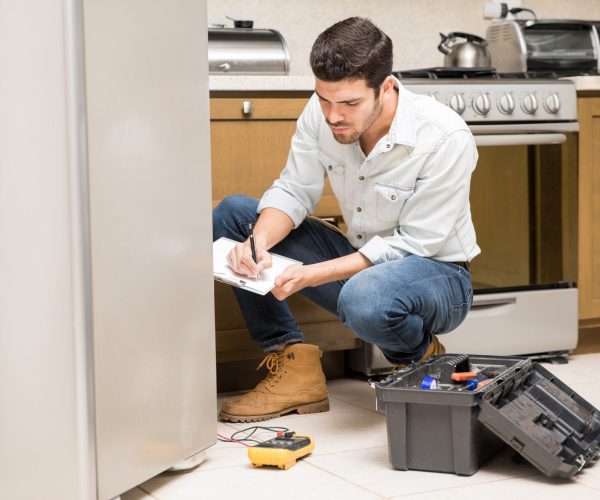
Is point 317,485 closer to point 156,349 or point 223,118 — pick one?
point 156,349

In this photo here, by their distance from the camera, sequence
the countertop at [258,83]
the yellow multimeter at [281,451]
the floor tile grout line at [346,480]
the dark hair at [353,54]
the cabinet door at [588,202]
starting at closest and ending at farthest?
the floor tile grout line at [346,480]
the yellow multimeter at [281,451]
the dark hair at [353,54]
the countertop at [258,83]
the cabinet door at [588,202]

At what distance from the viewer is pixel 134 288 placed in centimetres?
163

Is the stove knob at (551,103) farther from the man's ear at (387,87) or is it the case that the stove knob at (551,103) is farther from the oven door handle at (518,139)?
the man's ear at (387,87)

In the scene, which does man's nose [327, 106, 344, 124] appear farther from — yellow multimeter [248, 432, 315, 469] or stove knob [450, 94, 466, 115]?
stove knob [450, 94, 466, 115]

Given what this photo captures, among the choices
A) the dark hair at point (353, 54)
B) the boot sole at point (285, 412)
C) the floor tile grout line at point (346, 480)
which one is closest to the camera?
the floor tile grout line at point (346, 480)

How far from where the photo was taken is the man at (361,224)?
211 centimetres

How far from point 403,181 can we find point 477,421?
606mm

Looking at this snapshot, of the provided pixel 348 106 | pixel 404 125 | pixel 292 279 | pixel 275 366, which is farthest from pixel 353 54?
pixel 275 366

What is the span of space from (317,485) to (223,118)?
109 centimetres

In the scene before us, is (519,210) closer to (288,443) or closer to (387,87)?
(387,87)

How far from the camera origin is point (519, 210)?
2.97m

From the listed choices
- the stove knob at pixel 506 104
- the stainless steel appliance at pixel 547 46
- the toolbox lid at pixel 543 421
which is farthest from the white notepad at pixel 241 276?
the stainless steel appliance at pixel 547 46

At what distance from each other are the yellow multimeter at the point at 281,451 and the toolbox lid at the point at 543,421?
383 millimetres

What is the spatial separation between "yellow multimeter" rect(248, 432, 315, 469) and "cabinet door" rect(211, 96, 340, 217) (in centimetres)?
79
